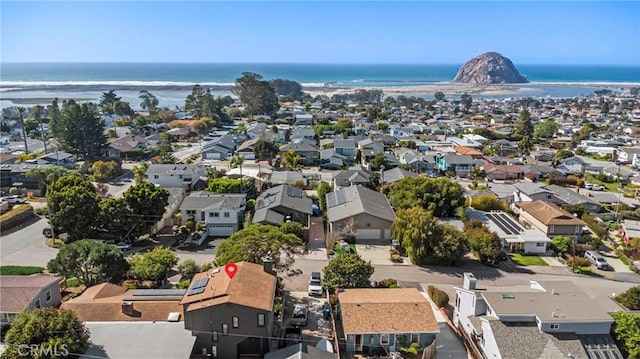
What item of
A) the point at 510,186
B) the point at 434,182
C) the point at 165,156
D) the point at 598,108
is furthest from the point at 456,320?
the point at 598,108

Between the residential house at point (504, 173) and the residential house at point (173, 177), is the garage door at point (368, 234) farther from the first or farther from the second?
the residential house at point (504, 173)

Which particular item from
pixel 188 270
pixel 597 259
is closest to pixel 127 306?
pixel 188 270

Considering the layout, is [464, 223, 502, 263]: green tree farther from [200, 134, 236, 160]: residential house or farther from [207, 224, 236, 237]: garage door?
[200, 134, 236, 160]: residential house

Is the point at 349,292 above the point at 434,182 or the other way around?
the other way around

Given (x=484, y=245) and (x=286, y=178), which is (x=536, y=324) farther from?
(x=286, y=178)

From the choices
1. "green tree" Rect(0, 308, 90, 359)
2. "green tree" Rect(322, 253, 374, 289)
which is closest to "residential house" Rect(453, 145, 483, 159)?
"green tree" Rect(322, 253, 374, 289)

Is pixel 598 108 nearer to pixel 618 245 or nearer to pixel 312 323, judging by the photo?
pixel 618 245
